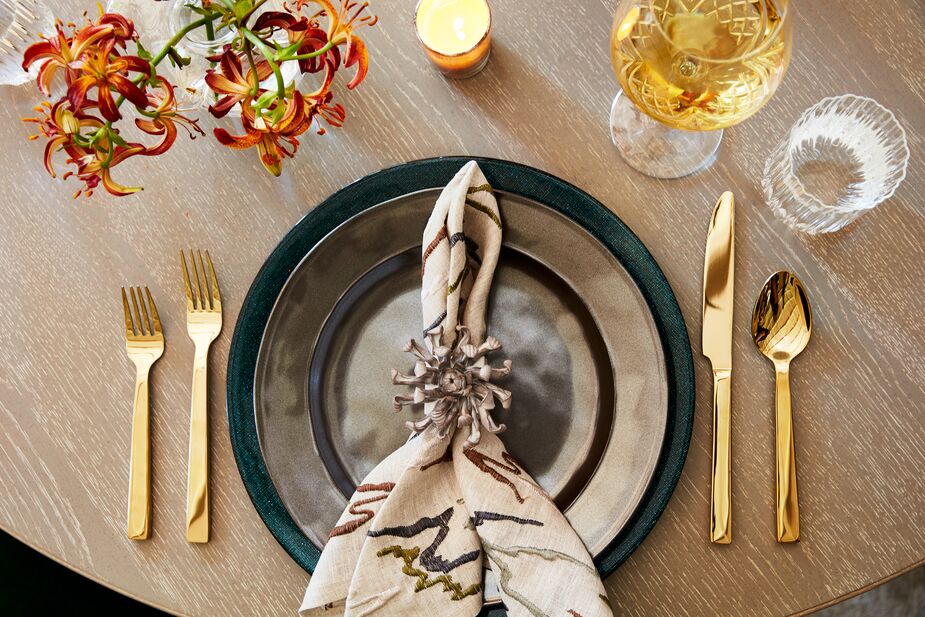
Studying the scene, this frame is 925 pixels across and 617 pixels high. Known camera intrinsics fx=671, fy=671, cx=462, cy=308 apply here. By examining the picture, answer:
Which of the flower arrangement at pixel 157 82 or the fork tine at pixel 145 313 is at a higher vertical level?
the flower arrangement at pixel 157 82

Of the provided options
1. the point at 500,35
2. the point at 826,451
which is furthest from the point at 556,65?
the point at 826,451

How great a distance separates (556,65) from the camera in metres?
0.64

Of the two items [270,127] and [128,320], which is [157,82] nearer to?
[270,127]

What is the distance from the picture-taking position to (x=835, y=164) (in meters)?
0.63

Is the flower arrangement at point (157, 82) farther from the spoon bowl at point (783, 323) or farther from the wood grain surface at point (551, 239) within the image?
the spoon bowl at point (783, 323)

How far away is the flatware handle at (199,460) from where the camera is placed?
60cm

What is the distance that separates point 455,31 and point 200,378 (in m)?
0.40

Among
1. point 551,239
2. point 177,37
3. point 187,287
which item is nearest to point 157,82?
point 177,37

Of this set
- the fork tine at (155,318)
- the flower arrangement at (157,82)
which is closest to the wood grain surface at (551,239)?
the fork tine at (155,318)

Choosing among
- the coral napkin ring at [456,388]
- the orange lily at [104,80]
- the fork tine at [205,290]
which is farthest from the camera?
the fork tine at [205,290]

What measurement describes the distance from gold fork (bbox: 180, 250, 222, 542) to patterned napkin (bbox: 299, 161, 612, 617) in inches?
5.4

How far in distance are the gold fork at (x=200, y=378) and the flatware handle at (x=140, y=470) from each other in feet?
0.13

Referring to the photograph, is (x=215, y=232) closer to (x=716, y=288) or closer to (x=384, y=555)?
(x=384, y=555)

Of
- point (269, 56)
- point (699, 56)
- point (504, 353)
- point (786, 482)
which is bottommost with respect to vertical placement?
point (786, 482)
